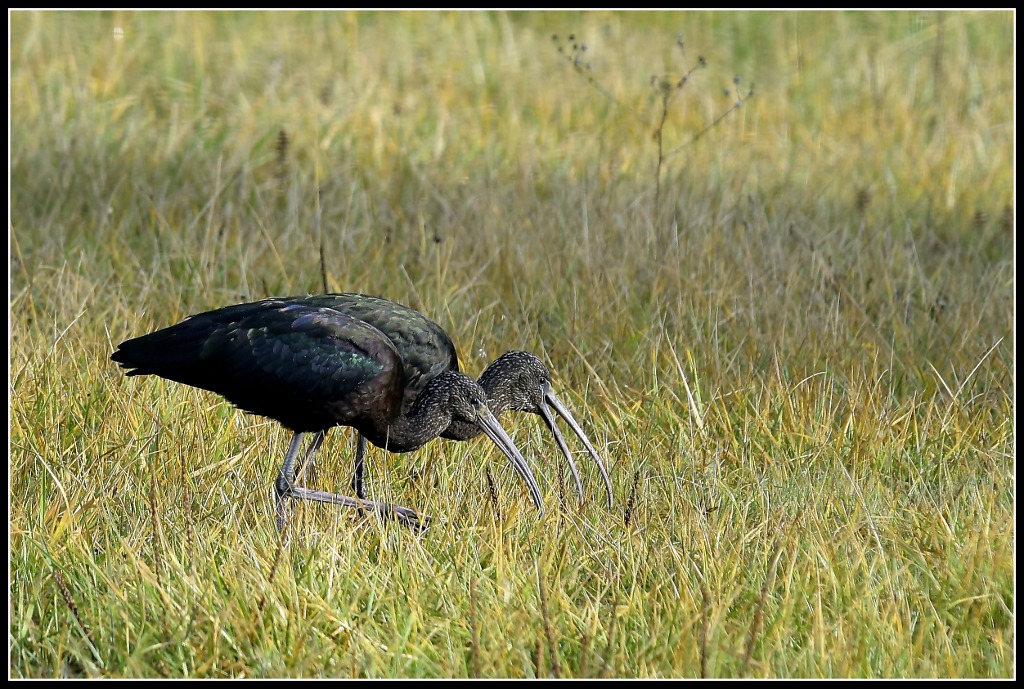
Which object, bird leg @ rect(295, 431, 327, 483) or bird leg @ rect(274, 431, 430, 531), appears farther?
bird leg @ rect(295, 431, 327, 483)

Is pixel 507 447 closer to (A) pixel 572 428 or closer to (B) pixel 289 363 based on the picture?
Result: (A) pixel 572 428

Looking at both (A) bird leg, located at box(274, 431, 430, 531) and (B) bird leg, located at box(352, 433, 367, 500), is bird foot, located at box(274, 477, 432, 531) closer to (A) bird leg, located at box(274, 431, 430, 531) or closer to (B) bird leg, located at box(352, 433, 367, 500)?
(A) bird leg, located at box(274, 431, 430, 531)

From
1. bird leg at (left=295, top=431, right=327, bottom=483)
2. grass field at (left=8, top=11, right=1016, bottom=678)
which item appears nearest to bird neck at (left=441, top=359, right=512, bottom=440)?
grass field at (left=8, top=11, right=1016, bottom=678)

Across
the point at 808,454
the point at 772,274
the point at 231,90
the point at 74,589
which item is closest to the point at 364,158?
the point at 231,90

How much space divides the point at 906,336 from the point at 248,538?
3.18 m

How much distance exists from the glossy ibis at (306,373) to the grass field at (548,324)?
18 cm

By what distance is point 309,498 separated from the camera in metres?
4.27

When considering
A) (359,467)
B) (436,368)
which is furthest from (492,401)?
(359,467)

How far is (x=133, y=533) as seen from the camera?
12.9 feet

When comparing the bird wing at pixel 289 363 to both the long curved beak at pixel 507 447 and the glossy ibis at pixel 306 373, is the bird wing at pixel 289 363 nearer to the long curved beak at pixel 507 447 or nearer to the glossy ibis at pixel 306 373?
the glossy ibis at pixel 306 373

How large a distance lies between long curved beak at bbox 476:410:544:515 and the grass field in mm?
81

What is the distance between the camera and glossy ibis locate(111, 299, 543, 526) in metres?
4.50

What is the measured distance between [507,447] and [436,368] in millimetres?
475

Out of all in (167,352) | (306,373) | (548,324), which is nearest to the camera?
(306,373)
